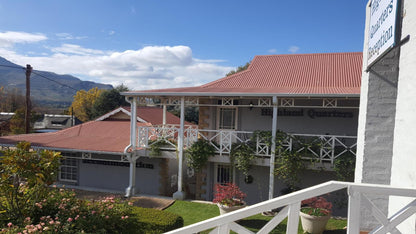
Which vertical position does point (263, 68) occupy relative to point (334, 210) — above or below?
above

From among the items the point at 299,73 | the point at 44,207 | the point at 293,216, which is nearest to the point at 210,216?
the point at 44,207

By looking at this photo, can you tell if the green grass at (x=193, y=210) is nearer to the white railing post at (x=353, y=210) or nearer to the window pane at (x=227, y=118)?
the window pane at (x=227, y=118)

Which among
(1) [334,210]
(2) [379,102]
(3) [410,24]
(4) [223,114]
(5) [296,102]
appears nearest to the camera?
(3) [410,24]

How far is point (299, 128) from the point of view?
457 inches

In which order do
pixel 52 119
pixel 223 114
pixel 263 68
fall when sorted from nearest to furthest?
1. pixel 223 114
2. pixel 263 68
3. pixel 52 119

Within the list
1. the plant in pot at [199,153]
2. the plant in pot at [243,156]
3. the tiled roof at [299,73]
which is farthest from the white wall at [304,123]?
the plant in pot at [199,153]

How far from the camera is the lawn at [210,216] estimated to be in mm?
8039

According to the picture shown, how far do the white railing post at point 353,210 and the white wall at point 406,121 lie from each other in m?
0.53

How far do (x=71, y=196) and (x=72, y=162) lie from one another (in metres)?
7.40

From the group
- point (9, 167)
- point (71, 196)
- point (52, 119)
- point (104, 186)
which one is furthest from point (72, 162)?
point (52, 119)

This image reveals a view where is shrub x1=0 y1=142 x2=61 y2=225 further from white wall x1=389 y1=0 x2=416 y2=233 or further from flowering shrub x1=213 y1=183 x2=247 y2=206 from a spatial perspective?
white wall x1=389 y1=0 x2=416 y2=233

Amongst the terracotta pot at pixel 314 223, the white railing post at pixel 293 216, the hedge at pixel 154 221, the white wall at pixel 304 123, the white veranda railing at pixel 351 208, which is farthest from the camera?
the white wall at pixel 304 123

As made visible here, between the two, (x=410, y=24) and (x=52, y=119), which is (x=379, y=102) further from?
(x=52, y=119)

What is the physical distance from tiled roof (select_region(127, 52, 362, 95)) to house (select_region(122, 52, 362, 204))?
0.13ft
